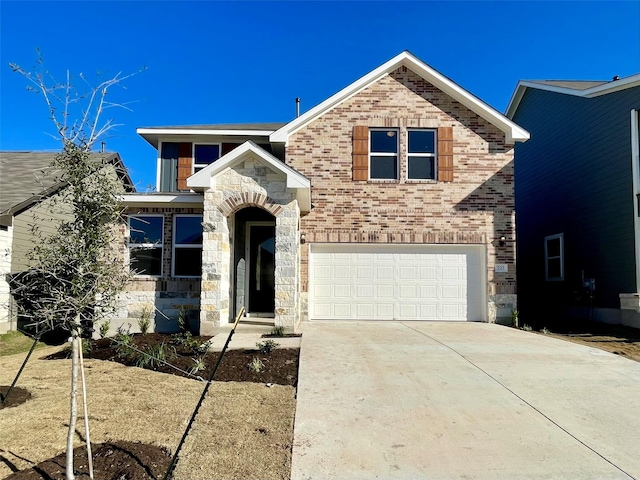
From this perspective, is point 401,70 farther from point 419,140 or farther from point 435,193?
point 435,193

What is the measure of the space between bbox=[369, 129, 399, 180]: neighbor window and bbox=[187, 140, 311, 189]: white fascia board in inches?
126

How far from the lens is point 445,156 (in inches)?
493

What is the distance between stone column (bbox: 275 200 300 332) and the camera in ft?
32.7

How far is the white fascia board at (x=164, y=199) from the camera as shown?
11.3 m

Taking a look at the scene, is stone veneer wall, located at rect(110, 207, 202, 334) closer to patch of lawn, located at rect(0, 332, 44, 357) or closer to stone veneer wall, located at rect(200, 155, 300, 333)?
stone veneer wall, located at rect(200, 155, 300, 333)

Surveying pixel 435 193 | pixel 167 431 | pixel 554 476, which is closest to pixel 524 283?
pixel 435 193

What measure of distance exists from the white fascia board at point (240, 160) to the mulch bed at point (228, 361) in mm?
3447

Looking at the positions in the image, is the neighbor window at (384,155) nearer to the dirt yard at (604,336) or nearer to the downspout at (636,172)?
the dirt yard at (604,336)

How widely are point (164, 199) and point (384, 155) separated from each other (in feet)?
19.5

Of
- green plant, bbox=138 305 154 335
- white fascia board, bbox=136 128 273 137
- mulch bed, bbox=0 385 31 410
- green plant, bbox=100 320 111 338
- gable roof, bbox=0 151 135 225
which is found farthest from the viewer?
white fascia board, bbox=136 128 273 137

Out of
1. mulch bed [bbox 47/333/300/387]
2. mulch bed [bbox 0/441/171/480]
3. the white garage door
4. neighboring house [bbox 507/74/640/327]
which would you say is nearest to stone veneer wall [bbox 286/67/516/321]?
the white garage door

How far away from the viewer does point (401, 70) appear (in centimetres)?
1284

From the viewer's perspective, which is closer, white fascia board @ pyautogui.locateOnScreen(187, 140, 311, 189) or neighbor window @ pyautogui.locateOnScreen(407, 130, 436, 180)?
white fascia board @ pyautogui.locateOnScreen(187, 140, 311, 189)

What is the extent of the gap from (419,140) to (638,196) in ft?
18.7
